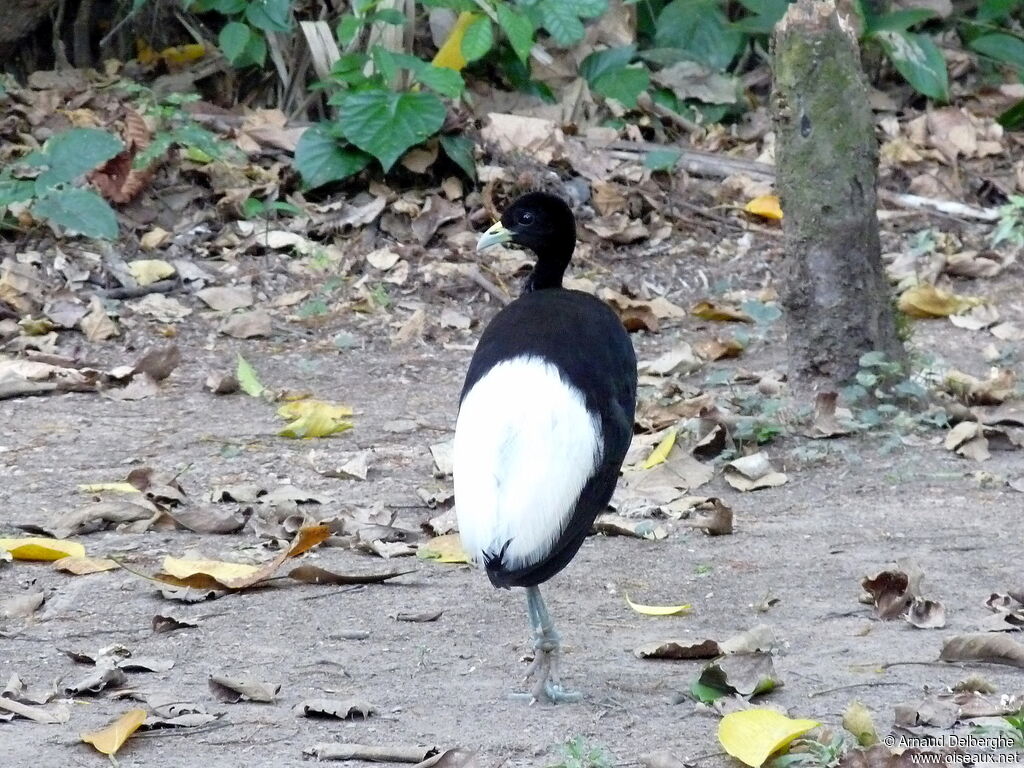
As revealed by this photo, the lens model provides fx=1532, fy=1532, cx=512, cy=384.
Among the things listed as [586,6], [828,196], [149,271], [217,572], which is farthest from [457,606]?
[586,6]

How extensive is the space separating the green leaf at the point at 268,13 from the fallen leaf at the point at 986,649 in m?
5.53

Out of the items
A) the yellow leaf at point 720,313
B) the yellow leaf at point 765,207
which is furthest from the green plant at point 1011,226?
the yellow leaf at point 720,313

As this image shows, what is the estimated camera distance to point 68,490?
15.7 ft

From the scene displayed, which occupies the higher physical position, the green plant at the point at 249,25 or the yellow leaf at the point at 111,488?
the green plant at the point at 249,25

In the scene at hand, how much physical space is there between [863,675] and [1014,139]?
19.7 ft

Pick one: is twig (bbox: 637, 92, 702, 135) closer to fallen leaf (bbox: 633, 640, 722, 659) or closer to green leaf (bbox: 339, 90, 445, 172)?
green leaf (bbox: 339, 90, 445, 172)

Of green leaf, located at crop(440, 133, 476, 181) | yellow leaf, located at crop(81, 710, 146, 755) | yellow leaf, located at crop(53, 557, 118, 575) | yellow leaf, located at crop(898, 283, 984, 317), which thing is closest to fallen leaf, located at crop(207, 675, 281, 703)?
yellow leaf, located at crop(81, 710, 146, 755)

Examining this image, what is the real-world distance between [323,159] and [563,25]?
1.36 meters

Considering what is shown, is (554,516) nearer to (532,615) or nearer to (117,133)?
(532,615)

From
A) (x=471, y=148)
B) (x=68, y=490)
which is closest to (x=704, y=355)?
(x=471, y=148)

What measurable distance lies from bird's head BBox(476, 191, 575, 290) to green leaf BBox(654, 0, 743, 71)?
15.5 ft

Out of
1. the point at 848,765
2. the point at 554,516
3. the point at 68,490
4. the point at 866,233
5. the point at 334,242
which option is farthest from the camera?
the point at 334,242

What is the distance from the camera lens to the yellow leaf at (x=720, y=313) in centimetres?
677

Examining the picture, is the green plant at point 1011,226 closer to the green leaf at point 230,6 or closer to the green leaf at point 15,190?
the green leaf at point 230,6
